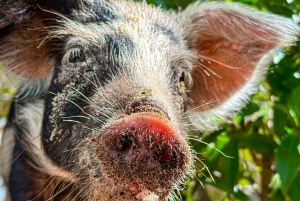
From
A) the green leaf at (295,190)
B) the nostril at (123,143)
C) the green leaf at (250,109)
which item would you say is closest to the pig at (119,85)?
the nostril at (123,143)

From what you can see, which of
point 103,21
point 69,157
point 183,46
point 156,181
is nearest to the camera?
point 156,181

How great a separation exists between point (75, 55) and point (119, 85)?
21.5 inches

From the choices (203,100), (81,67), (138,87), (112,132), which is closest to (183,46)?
(203,100)

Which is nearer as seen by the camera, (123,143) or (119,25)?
(123,143)

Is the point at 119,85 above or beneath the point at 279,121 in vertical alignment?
above

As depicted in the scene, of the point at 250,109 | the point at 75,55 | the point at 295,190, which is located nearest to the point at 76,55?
the point at 75,55

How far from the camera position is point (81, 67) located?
2.58m

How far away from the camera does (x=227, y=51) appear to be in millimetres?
3211

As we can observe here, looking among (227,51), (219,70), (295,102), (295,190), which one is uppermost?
(295,102)

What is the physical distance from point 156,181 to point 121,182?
0.46ft

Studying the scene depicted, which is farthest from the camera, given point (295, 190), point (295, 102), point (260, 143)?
point (260, 143)

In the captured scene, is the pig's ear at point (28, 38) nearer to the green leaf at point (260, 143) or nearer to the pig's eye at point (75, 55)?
the pig's eye at point (75, 55)

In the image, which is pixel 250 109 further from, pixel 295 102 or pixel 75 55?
pixel 75 55

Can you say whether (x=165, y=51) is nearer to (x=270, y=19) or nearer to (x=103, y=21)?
(x=103, y=21)
